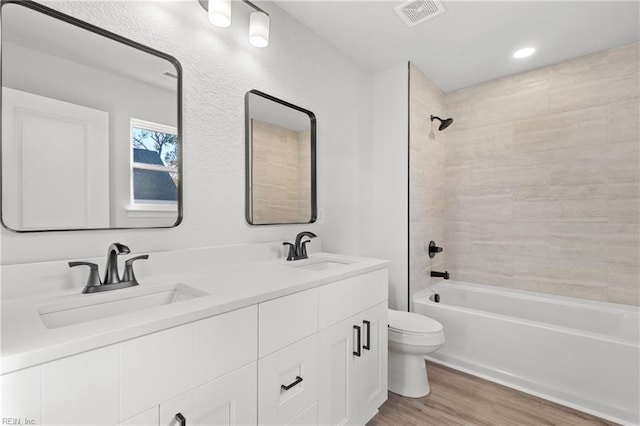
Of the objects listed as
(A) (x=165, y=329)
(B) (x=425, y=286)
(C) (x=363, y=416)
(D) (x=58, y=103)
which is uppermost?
(D) (x=58, y=103)

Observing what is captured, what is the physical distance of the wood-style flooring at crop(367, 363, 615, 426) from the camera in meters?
1.72

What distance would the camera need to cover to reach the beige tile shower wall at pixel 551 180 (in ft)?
7.44

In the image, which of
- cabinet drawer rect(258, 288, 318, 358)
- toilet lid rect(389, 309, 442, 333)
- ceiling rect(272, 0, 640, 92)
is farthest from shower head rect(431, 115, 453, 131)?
cabinet drawer rect(258, 288, 318, 358)

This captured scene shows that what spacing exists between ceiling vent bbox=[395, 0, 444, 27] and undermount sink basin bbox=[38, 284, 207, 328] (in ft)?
6.35

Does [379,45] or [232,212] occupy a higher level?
[379,45]

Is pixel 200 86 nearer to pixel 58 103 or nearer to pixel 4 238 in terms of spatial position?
pixel 58 103

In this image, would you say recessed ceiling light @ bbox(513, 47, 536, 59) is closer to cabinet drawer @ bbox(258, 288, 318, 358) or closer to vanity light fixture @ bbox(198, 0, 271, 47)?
vanity light fixture @ bbox(198, 0, 271, 47)

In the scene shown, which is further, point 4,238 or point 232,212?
point 232,212

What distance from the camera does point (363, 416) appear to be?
5.07ft

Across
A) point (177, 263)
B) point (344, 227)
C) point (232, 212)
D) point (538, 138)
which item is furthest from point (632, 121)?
point (177, 263)

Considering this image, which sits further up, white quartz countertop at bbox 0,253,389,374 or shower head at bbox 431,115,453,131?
shower head at bbox 431,115,453,131

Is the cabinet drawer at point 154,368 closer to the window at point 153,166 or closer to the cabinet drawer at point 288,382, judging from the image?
the cabinet drawer at point 288,382

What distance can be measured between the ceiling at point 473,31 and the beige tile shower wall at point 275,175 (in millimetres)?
680

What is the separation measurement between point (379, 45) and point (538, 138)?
64.3 inches
